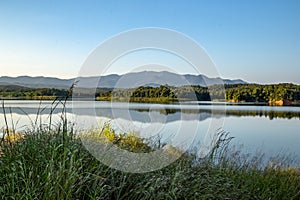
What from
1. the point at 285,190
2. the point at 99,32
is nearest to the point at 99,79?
the point at 285,190

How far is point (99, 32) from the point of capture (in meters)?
9.69

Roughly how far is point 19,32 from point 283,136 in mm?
15182

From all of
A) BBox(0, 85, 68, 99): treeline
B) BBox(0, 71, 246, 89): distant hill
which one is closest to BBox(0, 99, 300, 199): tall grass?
BBox(0, 85, 68, 99): treeline

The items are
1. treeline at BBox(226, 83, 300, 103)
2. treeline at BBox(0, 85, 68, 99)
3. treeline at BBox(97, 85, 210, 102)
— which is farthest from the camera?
treeline at BBox(226, 83, 300, 103)

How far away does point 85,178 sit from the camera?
2.71 metres

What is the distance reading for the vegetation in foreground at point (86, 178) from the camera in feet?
7.97

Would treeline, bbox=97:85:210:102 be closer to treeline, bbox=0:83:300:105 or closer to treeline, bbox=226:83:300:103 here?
treeline, bbox=0:83:300:105

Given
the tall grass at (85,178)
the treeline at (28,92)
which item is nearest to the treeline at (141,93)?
the treeline at (28,92)

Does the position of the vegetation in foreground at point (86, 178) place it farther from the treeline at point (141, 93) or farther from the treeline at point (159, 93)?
the treeline at point (159, 93)

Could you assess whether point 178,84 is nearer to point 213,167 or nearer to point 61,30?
point 213,167

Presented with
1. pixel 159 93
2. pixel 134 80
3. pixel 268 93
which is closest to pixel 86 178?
pixel 134 80

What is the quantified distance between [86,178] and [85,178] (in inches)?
4.6

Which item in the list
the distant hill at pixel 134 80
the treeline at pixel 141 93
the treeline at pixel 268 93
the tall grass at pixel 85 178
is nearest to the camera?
the tall grass at pixel 85 178

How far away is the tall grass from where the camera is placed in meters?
2.43
